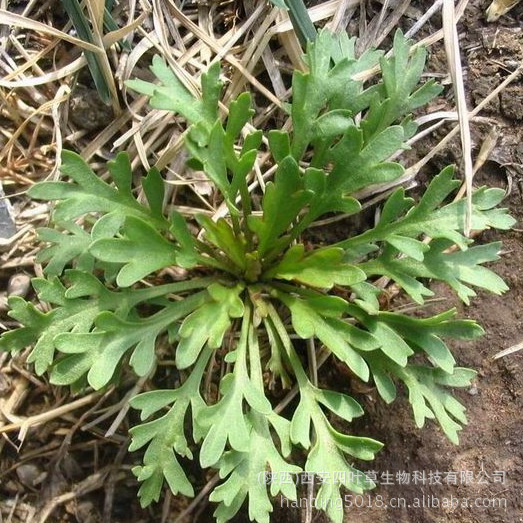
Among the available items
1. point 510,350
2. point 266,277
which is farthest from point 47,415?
point 510,350

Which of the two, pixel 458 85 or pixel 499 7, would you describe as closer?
pixel 458 85

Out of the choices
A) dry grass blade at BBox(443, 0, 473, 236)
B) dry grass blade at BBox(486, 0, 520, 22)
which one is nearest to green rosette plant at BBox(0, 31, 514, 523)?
dry grass blade at BBox(443, 0, 473, 236)

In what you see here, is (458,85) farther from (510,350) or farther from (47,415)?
(47,415)

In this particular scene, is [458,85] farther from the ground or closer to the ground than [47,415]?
farther from the ground

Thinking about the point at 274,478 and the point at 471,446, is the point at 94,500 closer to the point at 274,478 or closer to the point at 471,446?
the point at 274,478

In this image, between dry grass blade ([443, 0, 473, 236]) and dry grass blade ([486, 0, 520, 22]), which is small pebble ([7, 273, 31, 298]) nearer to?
dry grass blade ([443, 0, 473, 236])

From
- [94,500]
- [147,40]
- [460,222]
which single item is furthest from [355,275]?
[94,500]
